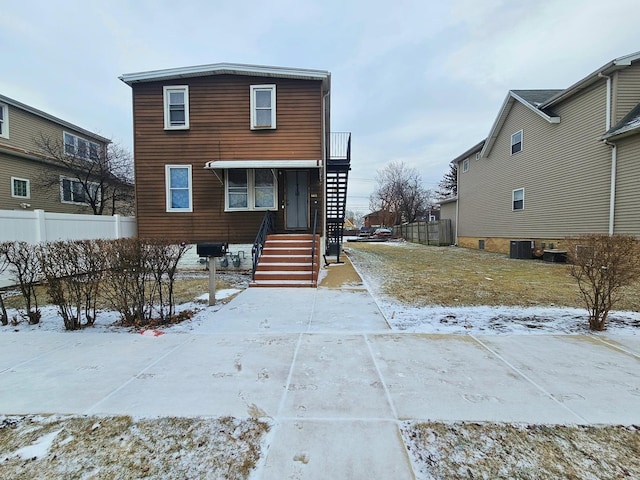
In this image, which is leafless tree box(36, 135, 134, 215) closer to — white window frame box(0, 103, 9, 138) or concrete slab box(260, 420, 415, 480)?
white window frame box(0, 103, 9, 138)

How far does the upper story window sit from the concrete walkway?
16670 millimetres

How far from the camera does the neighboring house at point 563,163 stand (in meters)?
10.4

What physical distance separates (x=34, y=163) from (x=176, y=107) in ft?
34.2

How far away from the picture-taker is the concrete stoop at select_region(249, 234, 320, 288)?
740cm

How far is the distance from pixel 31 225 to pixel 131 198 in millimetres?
11844

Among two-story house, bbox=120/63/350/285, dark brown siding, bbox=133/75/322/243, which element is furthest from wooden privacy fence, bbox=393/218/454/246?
dark brown siding, bbox=133/75/322/243

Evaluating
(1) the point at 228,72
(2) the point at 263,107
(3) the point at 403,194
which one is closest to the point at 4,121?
(1) the point at 228,72

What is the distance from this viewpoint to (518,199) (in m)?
15.8

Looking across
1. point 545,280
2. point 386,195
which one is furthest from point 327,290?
point 386,195

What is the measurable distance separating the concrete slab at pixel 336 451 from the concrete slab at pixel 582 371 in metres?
1.54

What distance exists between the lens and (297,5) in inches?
394

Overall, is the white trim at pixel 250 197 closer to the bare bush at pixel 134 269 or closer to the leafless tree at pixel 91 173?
the bare bush at pixel 134 269

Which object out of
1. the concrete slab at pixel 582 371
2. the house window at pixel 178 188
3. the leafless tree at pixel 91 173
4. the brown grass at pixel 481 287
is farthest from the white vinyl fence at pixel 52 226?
the concrete slab at pixel 582 371

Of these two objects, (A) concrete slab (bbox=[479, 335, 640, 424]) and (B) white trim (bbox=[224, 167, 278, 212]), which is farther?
(B) white trim (bbox=[224, 167, 278, 212])
